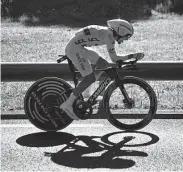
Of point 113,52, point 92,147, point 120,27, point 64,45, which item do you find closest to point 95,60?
point 113,52

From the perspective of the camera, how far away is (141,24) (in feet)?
76.1

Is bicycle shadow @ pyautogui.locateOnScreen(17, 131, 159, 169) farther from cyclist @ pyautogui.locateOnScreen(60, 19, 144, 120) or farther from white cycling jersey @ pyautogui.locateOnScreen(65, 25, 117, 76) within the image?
white cycling jersey @ pyautogui.locateOnScreen(65, 25, 117, 76)

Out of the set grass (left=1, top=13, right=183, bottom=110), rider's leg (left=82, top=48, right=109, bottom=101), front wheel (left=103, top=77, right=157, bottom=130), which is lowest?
grass (left=1, top=13, right=183, bottom=110)

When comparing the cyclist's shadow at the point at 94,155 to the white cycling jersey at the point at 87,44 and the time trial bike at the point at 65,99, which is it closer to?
the time trial bike at the point at 65,99

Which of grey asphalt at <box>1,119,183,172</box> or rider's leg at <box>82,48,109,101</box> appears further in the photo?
rider's leg at <box>82,48,109,101</box>

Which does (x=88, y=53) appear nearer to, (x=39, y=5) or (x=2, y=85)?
(x=2, y=85)

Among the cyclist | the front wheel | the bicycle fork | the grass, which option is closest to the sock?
the cyclist

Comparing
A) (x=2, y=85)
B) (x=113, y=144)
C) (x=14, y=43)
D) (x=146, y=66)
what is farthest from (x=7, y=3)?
(x=113, y=144)

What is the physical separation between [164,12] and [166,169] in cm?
2204

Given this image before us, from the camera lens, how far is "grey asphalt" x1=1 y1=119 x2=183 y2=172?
249 inches

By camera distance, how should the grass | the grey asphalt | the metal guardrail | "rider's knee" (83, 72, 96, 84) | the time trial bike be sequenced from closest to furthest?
the grey asphalt, "rider's knee" (83, 72, 96, 84), the time trial bike, the metal guardrail, the grass

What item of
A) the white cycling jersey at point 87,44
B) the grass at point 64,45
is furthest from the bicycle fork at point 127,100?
the grass at point 64,45

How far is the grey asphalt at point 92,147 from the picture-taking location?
20.7ft

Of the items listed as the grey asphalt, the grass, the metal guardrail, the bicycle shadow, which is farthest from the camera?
the grass
